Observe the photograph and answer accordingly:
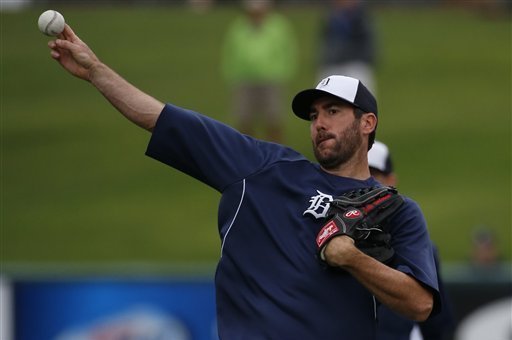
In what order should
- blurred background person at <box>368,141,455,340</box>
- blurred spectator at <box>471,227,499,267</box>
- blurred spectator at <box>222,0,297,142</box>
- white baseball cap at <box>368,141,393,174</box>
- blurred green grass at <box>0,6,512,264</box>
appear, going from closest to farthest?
blurred background person at <box>368,141,455,340</box>
white baseball cap at <box>368,141,393,174</box>
blurred spectator at <box>471,227,499,267</box>
blurred green grass at <box>0,6,512,264</box>
blurred spectator at <box>222,0,297,142</box>

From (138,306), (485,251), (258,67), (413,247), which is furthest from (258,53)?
(413,247)

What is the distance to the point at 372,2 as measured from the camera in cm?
3203

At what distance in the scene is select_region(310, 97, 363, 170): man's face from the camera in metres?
4.91

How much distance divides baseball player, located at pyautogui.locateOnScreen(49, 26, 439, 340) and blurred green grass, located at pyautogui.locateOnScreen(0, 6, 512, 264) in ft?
31.2

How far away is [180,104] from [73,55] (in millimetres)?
16679

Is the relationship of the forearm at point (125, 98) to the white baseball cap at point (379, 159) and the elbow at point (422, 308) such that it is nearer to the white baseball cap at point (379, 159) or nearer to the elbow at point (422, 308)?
the elbow at point (422, 308)

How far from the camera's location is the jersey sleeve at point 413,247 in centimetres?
467

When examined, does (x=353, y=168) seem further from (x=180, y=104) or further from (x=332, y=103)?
(x=180, y=104)

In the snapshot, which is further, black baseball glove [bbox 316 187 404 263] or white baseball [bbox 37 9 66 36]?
white baseball [bbox 37 9 66 36]

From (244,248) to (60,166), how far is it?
46.4ft

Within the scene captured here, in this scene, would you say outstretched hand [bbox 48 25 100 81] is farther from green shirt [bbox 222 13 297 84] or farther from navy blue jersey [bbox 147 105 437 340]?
green shirt [bbox 222 13 297 84]

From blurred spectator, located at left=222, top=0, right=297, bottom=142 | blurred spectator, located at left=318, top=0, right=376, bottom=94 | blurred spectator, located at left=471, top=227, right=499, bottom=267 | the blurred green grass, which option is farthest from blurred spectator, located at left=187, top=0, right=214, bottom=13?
blurred spectator, located at left=471, top=227, right=499, bottom=267

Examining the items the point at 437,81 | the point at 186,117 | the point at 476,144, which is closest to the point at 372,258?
the point at 186,117

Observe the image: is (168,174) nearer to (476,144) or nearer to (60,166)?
(60,166)
